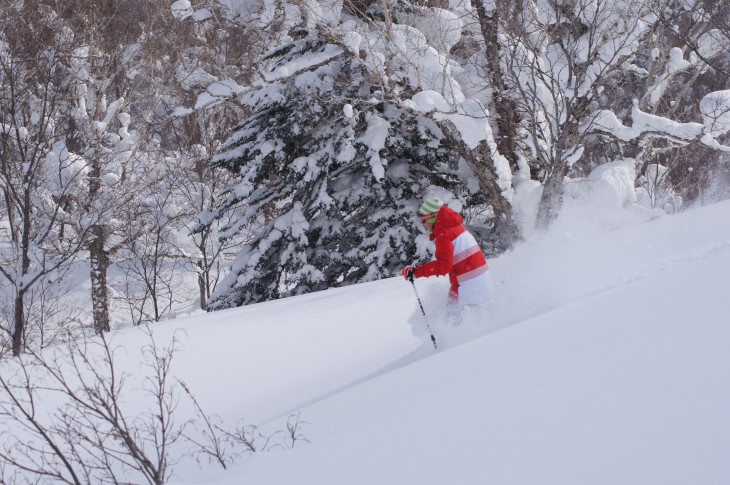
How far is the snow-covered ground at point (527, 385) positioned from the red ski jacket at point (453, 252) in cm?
50

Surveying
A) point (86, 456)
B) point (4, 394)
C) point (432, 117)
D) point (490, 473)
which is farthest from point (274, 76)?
point (490, 473)

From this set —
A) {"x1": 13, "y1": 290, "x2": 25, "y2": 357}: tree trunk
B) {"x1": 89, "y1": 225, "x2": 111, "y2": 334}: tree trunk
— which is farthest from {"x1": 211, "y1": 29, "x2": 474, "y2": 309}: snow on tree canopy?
{"x1": 13, "y1": 290, "x2": 25, "y2": 357}: tree trunk

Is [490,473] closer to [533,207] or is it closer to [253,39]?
[533,207]

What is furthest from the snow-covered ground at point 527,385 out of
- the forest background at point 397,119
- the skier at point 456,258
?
the forest background at point 397,119

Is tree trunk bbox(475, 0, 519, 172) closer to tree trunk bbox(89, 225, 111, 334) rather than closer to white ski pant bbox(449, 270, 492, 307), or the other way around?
white ski pant bbox(449, 270, 492, 307)

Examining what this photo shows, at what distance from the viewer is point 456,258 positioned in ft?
21.9

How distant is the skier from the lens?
658 centimetres

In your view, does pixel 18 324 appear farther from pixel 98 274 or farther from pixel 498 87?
pixel 498 87

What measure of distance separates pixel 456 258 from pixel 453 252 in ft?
0.34

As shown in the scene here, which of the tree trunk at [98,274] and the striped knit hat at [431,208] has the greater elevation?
the tree trunk at [98,274]

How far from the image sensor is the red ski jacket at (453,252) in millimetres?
6574

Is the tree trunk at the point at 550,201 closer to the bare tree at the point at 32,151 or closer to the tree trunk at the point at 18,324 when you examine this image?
the bare tree at the point at 32,151

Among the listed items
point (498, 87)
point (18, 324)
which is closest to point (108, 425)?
point (18, 324)

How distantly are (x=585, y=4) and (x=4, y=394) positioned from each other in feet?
36.5
